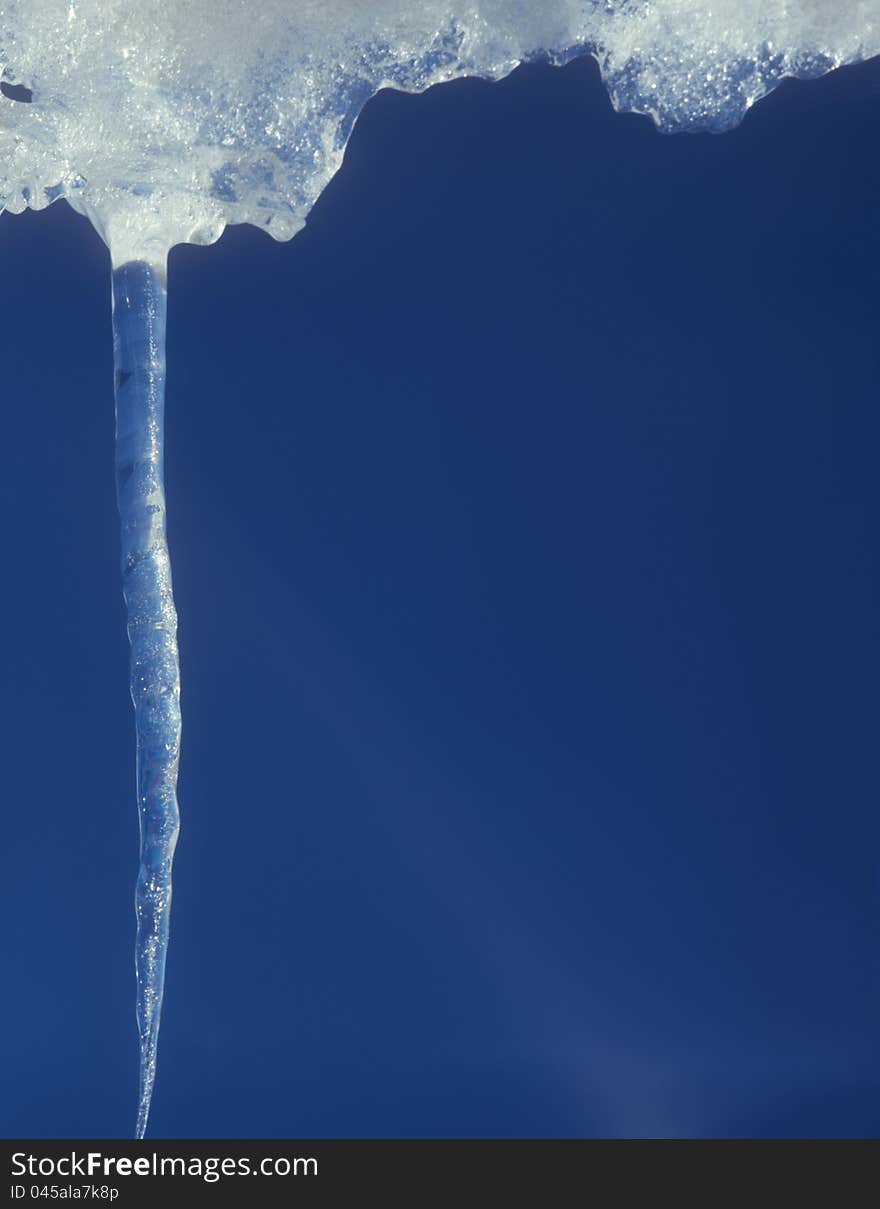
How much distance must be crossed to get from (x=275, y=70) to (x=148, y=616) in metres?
0.75

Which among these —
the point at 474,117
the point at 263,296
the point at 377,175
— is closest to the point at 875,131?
the point at 474,117

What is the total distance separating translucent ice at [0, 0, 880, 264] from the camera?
5.09 feet

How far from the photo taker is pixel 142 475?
1.55 metres

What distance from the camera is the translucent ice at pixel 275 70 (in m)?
1.55

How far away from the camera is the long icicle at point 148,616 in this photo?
1.51 metres

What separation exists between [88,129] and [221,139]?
18 centimetres

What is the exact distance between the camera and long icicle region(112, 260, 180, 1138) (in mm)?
1506

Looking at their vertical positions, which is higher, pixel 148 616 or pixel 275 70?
pixel 275 70

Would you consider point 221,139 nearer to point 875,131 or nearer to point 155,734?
point 155,734

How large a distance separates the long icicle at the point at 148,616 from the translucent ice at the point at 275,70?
112mm

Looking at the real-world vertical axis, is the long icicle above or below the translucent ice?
below

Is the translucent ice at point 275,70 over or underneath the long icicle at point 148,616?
over

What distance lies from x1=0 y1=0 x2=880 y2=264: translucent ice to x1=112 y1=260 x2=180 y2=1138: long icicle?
0.37 ft

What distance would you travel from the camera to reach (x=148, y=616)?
1525 millimetres
